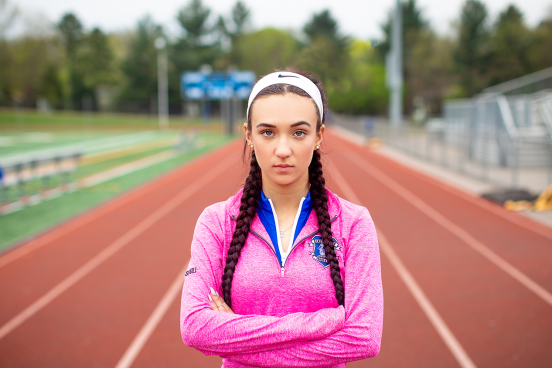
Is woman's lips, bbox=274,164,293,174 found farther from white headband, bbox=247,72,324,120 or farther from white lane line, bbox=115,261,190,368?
white lane line, bbox=115,261,190,368

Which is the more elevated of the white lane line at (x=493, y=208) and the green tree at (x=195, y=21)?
the green tree at (x=195, y=21)

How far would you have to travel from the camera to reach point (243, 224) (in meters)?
1.60

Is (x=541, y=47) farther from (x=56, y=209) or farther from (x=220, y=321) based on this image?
(x=220, y=321)

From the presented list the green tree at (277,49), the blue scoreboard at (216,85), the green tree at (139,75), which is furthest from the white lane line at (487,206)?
the green tree at (139,75)

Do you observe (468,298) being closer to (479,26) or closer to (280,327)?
(280,327)

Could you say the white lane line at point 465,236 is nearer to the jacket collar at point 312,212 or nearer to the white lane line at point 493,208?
the white lane line at point 493,208

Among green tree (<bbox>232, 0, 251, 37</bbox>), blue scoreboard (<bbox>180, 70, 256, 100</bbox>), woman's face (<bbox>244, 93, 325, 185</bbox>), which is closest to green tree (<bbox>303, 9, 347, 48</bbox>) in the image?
woman's face (<bbox>244, 93, 325, 185</bbox>)

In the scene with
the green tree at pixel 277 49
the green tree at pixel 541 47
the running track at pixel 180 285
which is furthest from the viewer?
the green tree at pixel 541 47

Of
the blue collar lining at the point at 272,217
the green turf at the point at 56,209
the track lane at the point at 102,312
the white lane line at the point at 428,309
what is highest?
the blue collar lining at the point at 272,217

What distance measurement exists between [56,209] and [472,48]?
4891 centimetres

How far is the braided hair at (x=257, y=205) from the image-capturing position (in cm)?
155

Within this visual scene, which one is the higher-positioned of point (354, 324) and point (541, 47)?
point (541, 47)

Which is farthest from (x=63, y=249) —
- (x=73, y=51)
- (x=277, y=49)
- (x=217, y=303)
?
(x=73, y=51)

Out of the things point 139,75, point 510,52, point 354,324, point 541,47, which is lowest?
point 354,324
